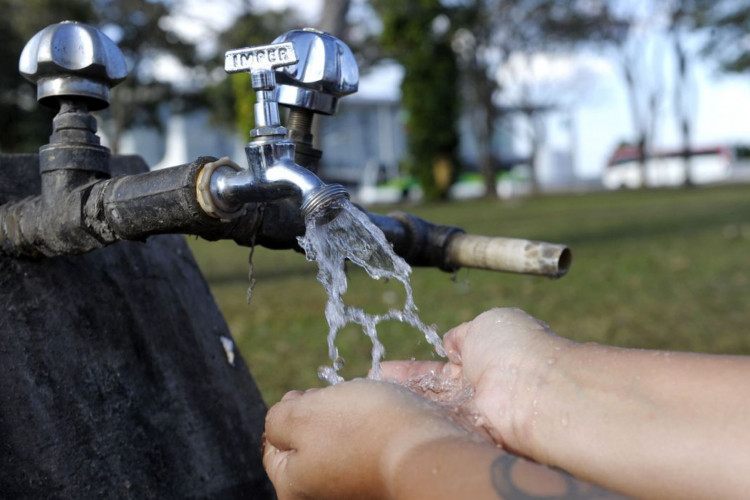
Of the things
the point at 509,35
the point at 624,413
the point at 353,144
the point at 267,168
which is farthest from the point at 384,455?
the point at 353,144

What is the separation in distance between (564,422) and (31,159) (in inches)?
37.3

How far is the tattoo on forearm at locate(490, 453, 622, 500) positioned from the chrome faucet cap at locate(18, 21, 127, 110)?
78 cm

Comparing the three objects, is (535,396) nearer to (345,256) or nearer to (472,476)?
(472,476)

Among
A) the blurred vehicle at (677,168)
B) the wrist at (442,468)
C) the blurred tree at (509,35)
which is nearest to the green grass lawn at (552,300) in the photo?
the wrist at (442,468)

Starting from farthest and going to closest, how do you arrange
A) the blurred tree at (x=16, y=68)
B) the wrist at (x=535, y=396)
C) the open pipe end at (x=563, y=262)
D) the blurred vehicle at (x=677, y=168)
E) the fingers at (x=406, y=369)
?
the blurred vehicle at (x=677, y=168) < the blurred tree at (x=16, y=68) < the open pipe end at (x=563, y=262) < the fingers at (x=406, y=369) < the wrist at (x=535, y=396)

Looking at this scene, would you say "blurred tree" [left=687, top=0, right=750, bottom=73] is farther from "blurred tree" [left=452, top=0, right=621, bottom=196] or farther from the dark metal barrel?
the dark metal barrel

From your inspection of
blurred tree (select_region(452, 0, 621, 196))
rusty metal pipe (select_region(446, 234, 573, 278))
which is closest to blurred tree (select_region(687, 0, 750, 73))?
blurred tree (select_region(452, 0, 621, 196))

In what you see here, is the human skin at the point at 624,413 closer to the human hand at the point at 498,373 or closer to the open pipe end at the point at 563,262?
the human hand at the point at 498,373

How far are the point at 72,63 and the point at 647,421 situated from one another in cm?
87

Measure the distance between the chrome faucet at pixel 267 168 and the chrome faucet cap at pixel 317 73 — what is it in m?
0.08

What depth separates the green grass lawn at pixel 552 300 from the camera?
4043 millimetres

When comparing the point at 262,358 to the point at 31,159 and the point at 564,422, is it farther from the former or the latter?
the point at 564,422

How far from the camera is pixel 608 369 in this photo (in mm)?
920

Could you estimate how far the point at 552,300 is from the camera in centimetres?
543
